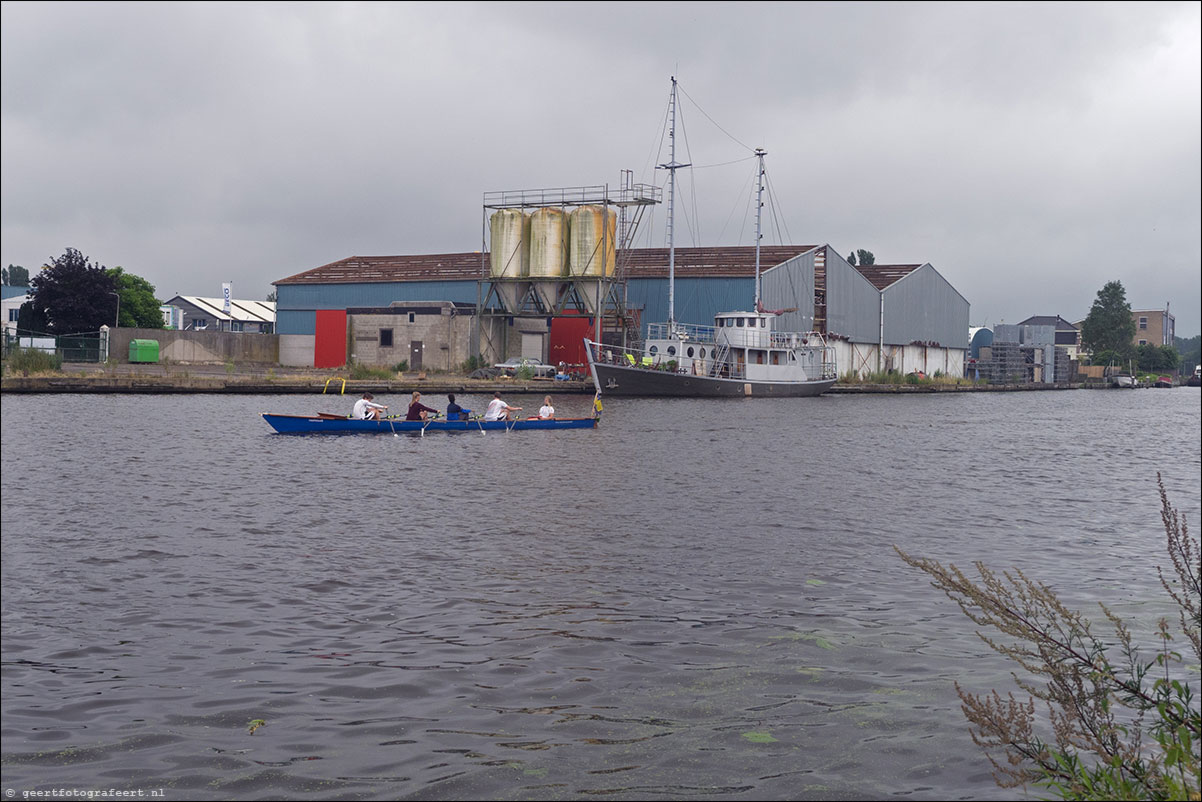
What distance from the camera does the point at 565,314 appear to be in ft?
207

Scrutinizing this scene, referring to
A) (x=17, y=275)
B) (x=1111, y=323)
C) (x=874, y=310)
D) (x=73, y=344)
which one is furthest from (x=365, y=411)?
(x=17, y=275)

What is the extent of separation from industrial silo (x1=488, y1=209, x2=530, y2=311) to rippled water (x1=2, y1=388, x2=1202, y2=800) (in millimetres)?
40781

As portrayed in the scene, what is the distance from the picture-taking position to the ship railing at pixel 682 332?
5822 centimetres

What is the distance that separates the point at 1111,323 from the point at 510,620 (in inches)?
5038

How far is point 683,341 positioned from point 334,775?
170 feet

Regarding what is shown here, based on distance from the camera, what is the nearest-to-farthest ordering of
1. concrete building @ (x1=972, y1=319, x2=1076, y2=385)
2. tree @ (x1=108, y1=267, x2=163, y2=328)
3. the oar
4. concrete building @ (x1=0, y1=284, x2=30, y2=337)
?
the oar
tree @ (x1=108, y1=267, x2=163, y2=328)
concrete building @ (x1=0, y1=284, x2=30, y2=337)
concrete building @ (x1=972, y1=319, x2=1076, y2=385)

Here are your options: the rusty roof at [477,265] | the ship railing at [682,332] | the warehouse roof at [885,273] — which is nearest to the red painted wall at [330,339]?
the rusty roof at [477,265]

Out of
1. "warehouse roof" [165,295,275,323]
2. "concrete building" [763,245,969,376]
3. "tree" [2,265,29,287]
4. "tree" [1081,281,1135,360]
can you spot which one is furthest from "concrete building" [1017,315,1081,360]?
"tree" [2,265,29,287]

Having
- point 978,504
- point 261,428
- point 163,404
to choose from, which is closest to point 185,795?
point 978,504

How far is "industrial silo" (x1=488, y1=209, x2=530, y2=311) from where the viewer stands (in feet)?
211

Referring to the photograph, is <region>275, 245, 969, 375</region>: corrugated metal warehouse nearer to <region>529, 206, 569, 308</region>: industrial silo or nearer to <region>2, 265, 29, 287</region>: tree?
<region>529, 206, 569, 308</region>: industrial silo

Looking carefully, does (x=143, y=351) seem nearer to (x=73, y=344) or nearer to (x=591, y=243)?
(x=73, y=344)

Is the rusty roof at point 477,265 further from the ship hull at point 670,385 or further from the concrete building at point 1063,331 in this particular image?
the concrete building at point 1063,331

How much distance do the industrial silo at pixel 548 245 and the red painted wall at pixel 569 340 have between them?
406 centimetres
